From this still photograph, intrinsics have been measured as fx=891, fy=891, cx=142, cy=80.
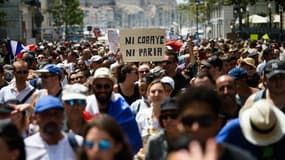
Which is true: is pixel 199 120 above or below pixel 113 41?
above

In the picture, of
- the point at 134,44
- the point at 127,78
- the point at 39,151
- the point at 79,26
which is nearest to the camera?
the point at 39,151

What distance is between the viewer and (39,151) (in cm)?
698

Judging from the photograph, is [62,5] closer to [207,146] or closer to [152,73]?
[152,73]

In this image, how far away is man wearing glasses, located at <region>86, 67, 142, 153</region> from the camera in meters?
8.91

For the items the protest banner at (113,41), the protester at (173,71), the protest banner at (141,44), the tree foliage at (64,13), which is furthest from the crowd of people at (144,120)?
the tree foliage at (64,13)

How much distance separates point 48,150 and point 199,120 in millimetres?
2586

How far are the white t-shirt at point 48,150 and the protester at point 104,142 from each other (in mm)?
1519

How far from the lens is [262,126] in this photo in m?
6.28

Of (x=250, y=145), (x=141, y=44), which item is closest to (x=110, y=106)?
(x=250, y=145)

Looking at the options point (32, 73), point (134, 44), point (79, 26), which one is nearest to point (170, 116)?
point (32, 73)

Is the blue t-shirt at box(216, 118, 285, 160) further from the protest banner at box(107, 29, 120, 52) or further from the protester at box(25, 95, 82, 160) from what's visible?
the protest banner at box(107, 29, 120, 52)

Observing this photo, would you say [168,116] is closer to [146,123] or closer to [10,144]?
[10,144]

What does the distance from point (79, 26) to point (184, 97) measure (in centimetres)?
12263

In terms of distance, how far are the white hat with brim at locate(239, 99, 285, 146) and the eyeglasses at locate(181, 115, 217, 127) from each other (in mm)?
1664
